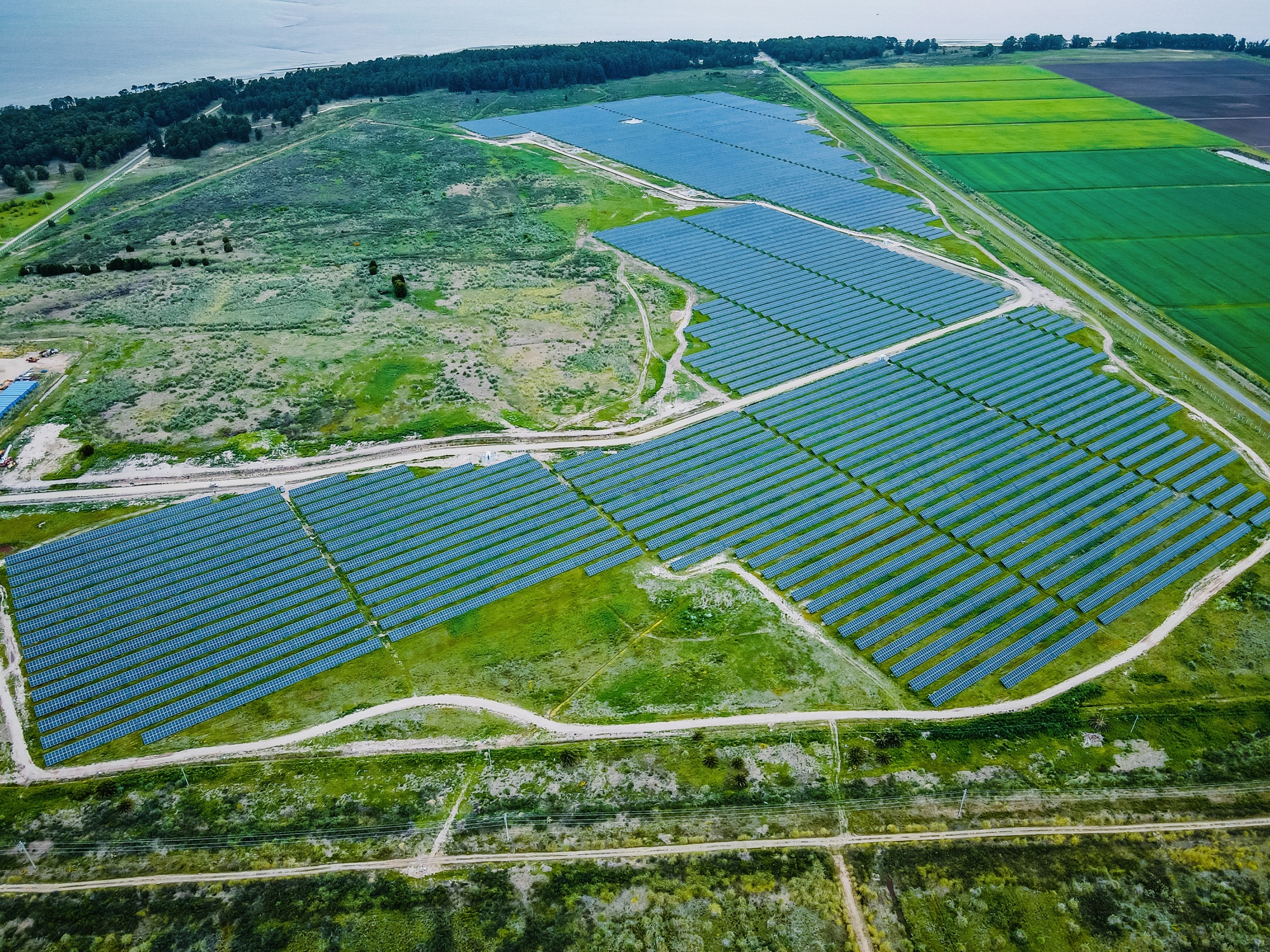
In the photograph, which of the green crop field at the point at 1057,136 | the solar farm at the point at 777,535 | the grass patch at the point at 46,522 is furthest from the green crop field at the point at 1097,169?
the grass patch at the point at 46,522

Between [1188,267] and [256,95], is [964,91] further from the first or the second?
[256,95]

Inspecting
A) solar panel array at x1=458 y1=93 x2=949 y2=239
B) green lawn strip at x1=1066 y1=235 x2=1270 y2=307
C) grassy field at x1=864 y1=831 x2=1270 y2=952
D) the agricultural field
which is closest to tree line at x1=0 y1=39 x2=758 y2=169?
solar panel array at x1=458 y1=93 x2=949 y2=239

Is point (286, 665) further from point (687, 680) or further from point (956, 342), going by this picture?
point (956, 342)

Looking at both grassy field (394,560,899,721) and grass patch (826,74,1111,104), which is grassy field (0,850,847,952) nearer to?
grassy field (394,560,899,721)

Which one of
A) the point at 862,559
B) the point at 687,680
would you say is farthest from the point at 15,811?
the point at 862,559

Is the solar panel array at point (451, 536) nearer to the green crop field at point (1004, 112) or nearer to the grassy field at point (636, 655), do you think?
the grassy field at point (636, 655)
